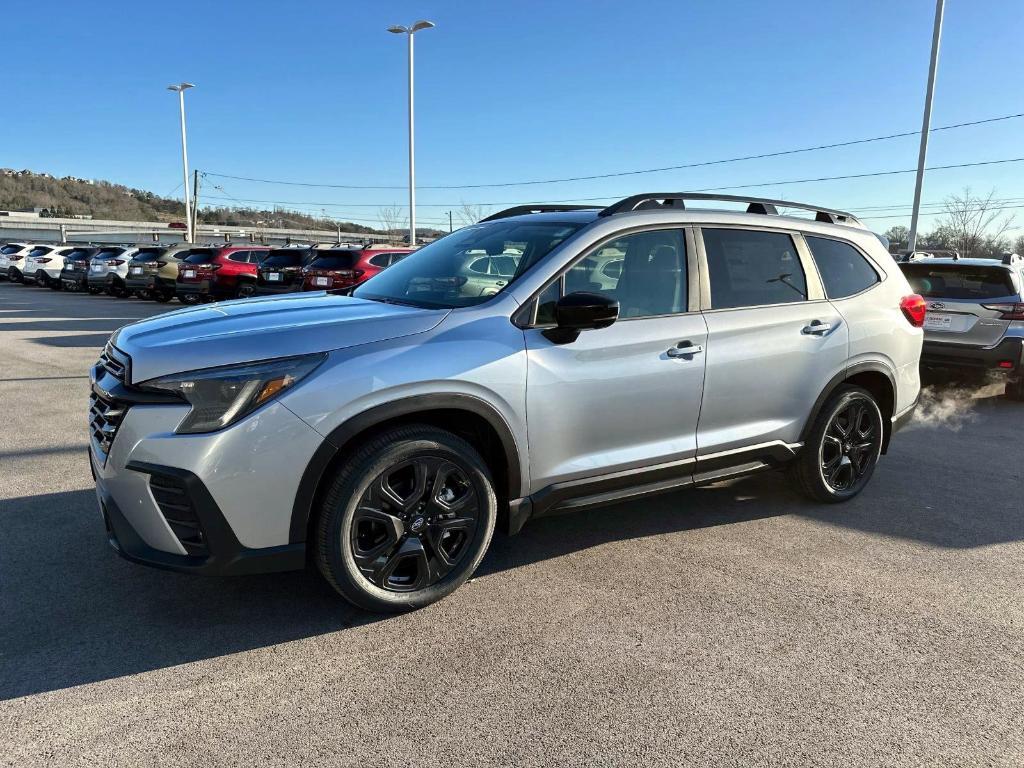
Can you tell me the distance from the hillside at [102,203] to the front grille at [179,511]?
94.7 m

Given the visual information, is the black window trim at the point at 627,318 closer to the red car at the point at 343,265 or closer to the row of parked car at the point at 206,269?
the row of parked car at the point at 206,269

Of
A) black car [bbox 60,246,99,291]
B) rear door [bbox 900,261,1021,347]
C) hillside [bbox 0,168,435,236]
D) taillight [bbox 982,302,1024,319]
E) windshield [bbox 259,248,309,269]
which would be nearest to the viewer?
taillight [bbox 982,302,1024,319]

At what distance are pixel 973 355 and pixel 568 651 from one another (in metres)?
7.21

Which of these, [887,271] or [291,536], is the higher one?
[887,271]

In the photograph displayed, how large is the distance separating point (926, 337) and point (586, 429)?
21.9 ft

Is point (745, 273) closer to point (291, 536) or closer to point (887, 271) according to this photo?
point (887, 271)

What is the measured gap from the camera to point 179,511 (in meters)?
2.79

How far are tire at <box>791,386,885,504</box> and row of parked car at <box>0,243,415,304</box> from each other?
659cm

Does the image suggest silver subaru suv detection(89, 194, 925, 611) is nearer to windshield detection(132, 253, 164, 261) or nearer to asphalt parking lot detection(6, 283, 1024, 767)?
asphalt parking lot detection(6, 283, 1024, 767)

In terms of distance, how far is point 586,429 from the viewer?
3.55m

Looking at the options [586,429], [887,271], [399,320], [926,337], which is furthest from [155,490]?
[926,337]

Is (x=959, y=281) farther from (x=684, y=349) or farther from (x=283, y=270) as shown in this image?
(x=283, y=270)

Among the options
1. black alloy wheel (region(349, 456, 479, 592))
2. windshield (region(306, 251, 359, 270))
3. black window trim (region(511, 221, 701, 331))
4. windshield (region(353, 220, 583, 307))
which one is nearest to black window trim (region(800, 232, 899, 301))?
black window trim (region(511, 221, 701, 331))

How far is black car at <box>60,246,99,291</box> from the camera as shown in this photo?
24609mm
